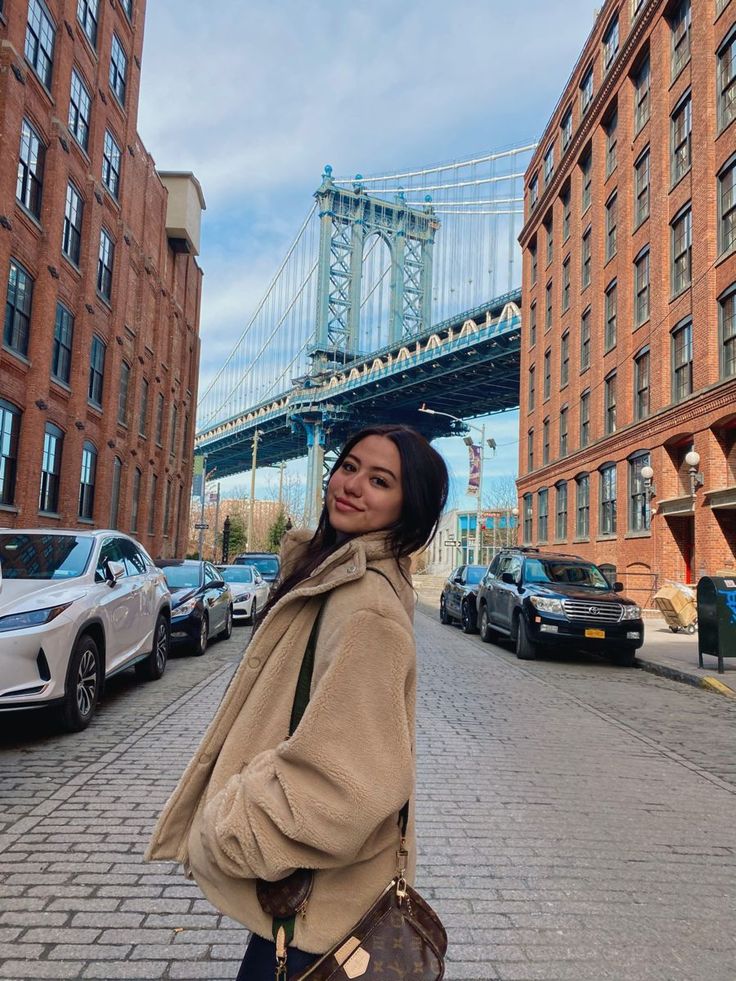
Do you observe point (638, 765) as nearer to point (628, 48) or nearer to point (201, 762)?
point (201, 762)

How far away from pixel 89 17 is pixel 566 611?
21717mm

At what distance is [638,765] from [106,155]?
78.6 feet

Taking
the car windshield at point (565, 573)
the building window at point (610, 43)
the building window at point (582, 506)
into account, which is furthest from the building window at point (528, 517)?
the car windshield at point (565, 573)

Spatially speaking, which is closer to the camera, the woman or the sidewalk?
the woman

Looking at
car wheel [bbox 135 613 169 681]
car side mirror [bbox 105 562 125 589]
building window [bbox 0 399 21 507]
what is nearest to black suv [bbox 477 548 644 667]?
car wheel [bbox 135 613 169 681]

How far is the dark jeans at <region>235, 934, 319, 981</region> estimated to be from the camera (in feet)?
4.50

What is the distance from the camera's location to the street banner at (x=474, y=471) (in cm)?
3553

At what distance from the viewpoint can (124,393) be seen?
26.8m

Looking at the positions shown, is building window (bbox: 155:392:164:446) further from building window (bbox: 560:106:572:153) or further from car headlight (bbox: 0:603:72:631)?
car headlight (bbox: 0:603:72:631)

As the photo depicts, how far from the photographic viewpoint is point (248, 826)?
4.31ft

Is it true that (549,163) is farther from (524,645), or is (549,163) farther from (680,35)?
(524,645)

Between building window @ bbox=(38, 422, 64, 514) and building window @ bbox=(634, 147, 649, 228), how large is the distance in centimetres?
1895

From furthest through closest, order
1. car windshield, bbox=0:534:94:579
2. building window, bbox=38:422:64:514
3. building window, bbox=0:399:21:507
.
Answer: building window, bbox=38:422:64:514, building window, bbox=0:399:21:507, car windshield, bbox=0:534:94:579

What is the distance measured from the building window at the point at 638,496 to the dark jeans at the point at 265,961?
2299 cm
